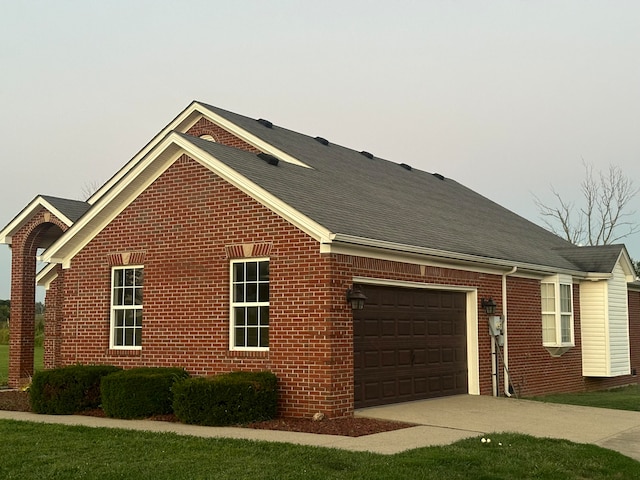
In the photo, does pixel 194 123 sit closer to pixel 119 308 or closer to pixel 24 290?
pixel 24 290

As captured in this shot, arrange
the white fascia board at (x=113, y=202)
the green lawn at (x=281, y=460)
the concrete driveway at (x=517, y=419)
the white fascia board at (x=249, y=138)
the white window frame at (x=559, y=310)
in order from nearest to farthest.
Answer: the green lawn at (x=281, y=460) → the concrete driveway at (x=517, y=419) → the white fascia board at (x=113, y=202) → the white fascia board at (x=249, y=138) → the white window frame at (x=559, y=310)

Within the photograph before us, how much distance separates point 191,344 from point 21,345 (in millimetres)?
7738

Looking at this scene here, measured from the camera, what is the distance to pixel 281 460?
9.33 meters

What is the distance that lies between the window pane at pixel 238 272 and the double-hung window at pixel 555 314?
29.0 ft

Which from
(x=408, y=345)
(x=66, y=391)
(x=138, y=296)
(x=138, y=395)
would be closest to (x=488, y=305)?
(x=408, y=345)

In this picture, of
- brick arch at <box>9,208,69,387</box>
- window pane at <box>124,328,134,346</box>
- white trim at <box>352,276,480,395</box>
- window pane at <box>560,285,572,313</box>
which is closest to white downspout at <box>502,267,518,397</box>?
white trim at <box>352,276,480,395</box>

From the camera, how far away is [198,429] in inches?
476

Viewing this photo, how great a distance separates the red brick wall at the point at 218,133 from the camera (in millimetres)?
19703

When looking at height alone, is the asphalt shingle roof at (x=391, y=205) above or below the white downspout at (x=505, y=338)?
above

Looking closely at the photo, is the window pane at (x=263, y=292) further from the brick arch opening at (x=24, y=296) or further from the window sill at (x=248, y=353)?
the brick arch opening at (x=24, y=296)

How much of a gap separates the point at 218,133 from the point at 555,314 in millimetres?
9594

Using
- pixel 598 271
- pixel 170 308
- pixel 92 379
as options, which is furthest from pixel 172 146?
pixel 598 271

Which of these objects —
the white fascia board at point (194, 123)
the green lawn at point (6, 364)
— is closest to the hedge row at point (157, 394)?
Result: the white fascia board at point (194, 123)

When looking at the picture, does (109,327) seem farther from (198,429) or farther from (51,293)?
(51,293)
